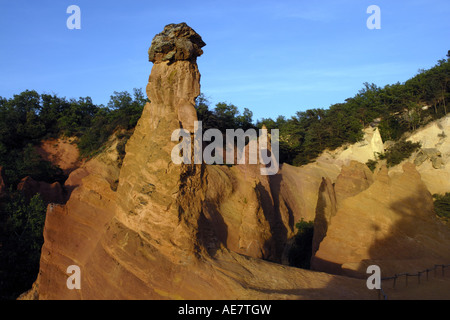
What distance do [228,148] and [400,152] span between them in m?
12.6

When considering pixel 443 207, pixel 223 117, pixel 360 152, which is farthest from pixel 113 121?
pixel 443 207

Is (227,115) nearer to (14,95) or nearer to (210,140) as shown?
(210,140)

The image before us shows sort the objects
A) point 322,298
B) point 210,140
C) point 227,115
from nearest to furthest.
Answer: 1. point 322,298
2. point 210,140
3. point 227,115

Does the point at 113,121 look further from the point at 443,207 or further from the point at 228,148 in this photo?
the point at 443,207

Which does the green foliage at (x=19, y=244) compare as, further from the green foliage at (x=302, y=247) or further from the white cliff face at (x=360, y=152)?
the white cliff face at (x=360, y=152)

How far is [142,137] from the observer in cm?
882

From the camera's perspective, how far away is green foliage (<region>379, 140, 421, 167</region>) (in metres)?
25.3

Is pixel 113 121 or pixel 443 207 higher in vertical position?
pixel 113 121

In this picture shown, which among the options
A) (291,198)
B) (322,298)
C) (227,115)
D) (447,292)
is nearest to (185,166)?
(322,298)

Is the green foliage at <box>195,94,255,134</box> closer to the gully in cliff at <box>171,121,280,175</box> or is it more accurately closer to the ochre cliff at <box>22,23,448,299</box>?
the gully in cliff at <box>171,121,280,175</box>

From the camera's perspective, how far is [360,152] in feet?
94.5

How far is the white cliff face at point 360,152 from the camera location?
2795 cm

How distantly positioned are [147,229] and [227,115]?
30647 mm

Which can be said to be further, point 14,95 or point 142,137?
point 14,95
